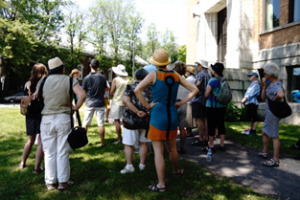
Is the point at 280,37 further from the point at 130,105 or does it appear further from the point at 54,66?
the point at 54,66

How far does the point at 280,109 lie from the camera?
16.1ft

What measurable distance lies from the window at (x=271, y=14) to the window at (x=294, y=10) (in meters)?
0.82

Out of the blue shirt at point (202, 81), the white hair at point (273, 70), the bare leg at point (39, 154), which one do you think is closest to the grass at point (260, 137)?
the blue shirt at point (202, 81)

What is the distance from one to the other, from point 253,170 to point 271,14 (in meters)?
10.2

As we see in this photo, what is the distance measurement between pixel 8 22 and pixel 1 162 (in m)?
28.2

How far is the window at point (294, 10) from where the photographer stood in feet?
35.9

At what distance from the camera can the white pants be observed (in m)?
3.88

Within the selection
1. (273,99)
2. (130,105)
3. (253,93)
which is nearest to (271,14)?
(253,93)

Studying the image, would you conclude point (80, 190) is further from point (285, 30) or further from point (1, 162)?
point (285, 30)

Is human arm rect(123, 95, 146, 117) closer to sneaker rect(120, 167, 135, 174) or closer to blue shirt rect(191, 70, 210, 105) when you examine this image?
sneaker rect(120, 167, 135, 174)

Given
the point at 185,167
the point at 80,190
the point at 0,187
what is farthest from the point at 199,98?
the point at 0,187

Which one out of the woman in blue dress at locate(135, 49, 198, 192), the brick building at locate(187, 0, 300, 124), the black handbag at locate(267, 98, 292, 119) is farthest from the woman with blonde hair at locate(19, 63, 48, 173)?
the brick building at locate(187, 0, 300, 124)

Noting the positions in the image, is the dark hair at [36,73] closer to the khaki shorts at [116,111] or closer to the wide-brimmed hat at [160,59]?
the wide-brimmed hat at [160,59]

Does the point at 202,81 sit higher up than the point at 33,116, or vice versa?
the point at 202,81
